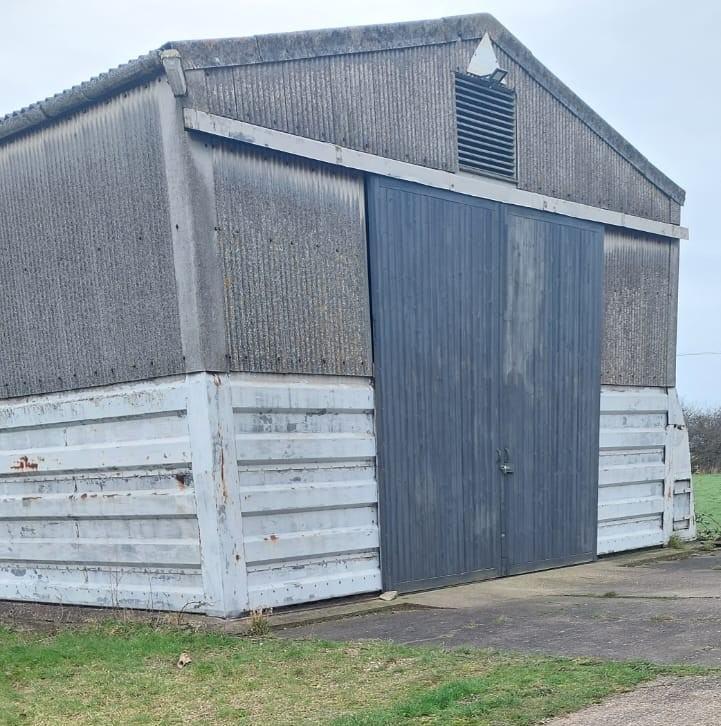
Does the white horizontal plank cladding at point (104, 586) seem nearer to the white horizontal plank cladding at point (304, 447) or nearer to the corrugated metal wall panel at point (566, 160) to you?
the white horizontal plank cladding at point (304, 447)

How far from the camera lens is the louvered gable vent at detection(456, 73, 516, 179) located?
975 centimetres

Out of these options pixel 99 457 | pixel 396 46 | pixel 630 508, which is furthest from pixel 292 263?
pixel 630 508

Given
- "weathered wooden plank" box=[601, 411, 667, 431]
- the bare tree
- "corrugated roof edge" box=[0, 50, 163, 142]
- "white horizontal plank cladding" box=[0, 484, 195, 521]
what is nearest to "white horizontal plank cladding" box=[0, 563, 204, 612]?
"white horizontal plank cladding" box=[0, 484, 195, 521]

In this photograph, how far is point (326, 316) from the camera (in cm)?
837

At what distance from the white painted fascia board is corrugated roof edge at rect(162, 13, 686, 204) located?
21.3 inches

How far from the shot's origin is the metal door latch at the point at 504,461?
10.1m

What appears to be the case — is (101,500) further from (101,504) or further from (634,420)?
(634,420)

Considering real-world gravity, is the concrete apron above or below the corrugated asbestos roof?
below

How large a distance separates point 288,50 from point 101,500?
4655 mm

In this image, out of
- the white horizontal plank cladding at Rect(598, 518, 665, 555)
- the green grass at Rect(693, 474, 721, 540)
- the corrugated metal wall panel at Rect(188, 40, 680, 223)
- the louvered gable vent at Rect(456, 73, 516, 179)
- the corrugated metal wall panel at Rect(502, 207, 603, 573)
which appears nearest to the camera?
the corrugated metal wall panel at Rect(188, 40, 680, 223)

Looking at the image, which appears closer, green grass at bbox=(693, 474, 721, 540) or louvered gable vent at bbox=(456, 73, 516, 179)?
louvered gable vent at bbox=(456, 73, 516, 179)

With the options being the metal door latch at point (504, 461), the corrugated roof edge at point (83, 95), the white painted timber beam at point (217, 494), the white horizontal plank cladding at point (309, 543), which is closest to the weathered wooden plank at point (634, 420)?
the metal door latch at point (504, 461)

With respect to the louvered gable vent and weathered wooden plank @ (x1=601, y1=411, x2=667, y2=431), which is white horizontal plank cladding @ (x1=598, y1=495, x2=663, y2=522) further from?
the louvered gable vent

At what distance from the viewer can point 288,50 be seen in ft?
26.5
